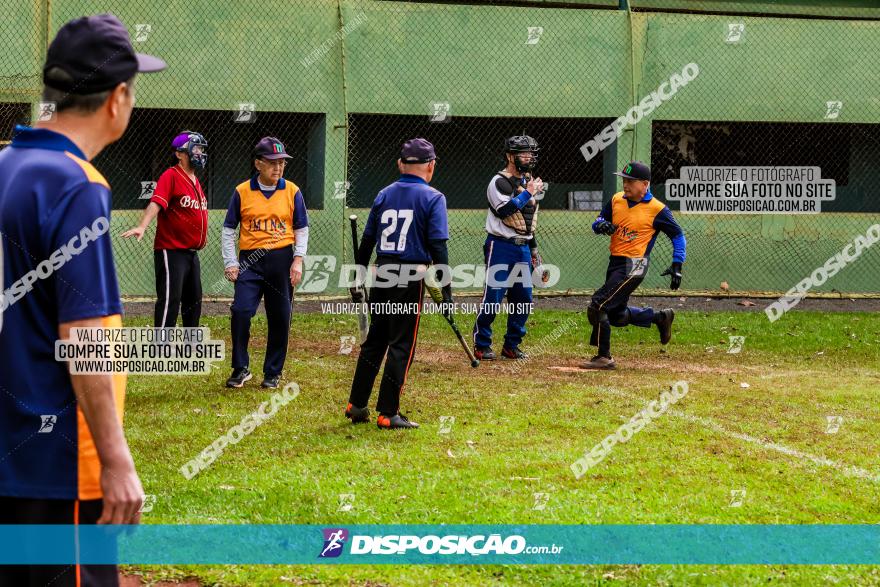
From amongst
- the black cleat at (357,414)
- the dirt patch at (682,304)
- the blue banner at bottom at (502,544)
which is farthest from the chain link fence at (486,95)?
the blue banner at bottom at (502,544)

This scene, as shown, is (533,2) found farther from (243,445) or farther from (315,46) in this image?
(243,445)

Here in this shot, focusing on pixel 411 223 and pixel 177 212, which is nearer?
pixel 411 223

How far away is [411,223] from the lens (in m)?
8.38

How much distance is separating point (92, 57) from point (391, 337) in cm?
558

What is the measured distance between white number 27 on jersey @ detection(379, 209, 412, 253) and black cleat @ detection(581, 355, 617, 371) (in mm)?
4019

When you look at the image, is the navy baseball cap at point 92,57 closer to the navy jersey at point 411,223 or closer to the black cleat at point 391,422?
the navy jersey at point 411,223

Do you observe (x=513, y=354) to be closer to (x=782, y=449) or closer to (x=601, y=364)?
(x=601, y=364)

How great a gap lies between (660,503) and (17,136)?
178 inches

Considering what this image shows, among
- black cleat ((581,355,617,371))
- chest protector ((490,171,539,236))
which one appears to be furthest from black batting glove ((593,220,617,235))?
black cleat ((581,355,617,371))

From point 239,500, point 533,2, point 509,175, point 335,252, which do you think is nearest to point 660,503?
point 239,500

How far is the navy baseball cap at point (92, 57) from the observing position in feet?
9.48

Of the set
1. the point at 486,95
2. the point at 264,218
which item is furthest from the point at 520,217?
the point at 486,95

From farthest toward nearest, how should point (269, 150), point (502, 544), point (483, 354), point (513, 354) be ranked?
point (513, 354) → point (483, 354) → point (269, 150) → point (502, 544)

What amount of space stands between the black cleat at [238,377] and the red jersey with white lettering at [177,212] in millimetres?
1267
